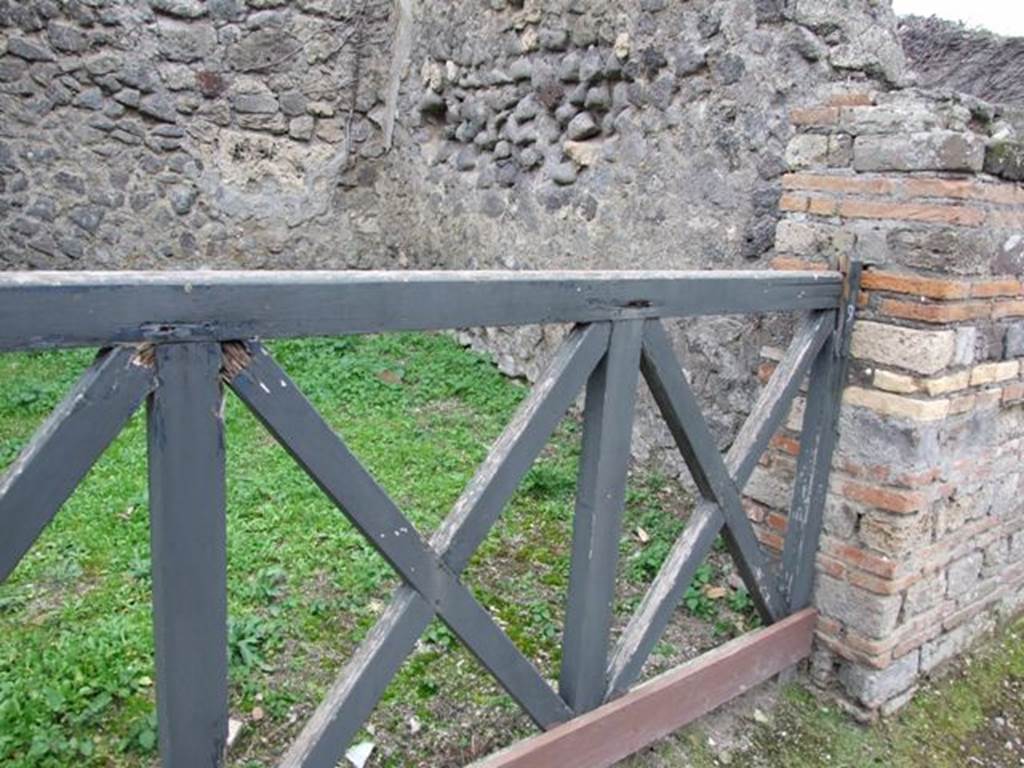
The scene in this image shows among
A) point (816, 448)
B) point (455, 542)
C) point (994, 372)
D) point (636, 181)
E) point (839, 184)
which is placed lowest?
point (816, 448)

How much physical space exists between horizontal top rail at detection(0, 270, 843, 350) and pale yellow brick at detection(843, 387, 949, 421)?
656 millimetres

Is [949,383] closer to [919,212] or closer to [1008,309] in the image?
[1008,309]

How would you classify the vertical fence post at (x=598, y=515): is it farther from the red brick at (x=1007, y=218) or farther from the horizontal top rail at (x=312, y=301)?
the red brick at (x=1007, y=218)

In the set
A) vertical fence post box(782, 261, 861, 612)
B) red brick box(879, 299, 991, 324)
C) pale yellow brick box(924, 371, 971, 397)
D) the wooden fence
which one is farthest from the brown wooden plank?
red brick box(879, 299, 991, 324)

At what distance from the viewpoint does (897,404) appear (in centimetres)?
232

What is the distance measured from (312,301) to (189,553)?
1.43 feet

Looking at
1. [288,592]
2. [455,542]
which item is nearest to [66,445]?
[455,542]

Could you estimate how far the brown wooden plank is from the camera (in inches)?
75.0

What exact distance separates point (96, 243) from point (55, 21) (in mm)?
1417

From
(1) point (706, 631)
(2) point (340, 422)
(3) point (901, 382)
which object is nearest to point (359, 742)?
(1) point (706, 631)

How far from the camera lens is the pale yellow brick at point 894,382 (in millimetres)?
2289

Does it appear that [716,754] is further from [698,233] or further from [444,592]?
[698,233]

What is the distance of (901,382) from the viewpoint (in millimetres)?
2305

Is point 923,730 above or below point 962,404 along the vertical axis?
below
